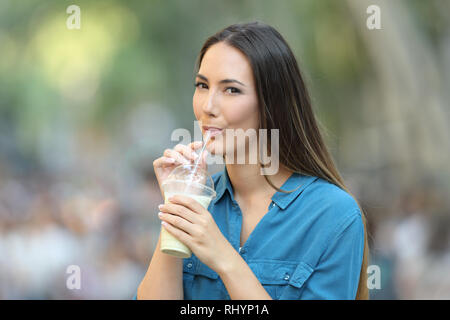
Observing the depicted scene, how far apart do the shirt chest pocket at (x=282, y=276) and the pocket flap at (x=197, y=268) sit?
0.11 metres

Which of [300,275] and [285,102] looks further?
[285,102]

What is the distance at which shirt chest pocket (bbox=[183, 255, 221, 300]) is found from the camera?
3.92 feet

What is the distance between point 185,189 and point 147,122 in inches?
94.4

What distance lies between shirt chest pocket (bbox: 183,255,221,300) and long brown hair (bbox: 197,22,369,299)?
0.97ft

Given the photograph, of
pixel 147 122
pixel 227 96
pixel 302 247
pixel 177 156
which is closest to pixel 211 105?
pixel 227 96

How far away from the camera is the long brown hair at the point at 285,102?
48.1 inches

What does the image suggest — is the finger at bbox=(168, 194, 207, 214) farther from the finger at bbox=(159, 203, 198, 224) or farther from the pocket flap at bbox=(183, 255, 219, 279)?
the pocket flap at bbox=(183, 255, 219, 279)

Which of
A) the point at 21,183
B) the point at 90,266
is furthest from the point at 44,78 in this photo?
the point at 90,266

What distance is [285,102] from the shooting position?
1.25 metres

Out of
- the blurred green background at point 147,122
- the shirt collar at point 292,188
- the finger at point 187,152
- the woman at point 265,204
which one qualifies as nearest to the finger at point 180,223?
the woman at point 265,204

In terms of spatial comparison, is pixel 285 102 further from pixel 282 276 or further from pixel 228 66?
pixel 282 276

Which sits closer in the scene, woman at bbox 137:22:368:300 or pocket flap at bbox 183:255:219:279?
woman at bbox 137:22:368:300

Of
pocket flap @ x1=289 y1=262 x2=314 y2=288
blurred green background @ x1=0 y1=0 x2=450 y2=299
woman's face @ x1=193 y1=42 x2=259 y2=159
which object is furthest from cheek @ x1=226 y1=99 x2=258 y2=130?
blurred green background @ x1=0 y1=0 x2=450 y2=299

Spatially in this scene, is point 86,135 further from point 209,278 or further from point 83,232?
point 209,278
